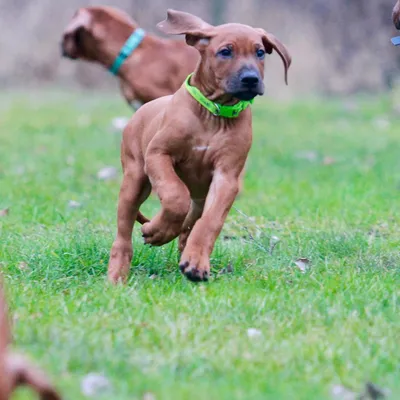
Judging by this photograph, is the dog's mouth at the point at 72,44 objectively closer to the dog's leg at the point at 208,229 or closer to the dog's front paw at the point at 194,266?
the dog's leg at the point at 208,229

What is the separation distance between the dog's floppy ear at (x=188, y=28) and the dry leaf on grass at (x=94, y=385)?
2042 millimetres

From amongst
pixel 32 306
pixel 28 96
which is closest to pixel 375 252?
pixel 32 306

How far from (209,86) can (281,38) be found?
39.0ft

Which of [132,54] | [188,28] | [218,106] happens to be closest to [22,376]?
[218,106]

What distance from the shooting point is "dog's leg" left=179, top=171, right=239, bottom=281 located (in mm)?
4047

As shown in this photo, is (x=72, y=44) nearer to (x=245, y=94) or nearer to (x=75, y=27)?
(x=75, y=27)

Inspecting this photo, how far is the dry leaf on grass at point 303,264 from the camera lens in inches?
179

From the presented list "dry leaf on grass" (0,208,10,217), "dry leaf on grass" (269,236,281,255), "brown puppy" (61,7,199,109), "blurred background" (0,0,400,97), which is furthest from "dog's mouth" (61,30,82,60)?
"blurred background" (0,0,400,97)

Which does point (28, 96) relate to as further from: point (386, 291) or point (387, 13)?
point (386, 291)

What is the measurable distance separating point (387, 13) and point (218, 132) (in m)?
12.6

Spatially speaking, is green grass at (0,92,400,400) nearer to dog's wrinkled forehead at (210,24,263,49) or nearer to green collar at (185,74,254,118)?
green collar at (185,74,254,118)

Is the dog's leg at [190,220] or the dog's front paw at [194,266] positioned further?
the dog's leg at [190,220]

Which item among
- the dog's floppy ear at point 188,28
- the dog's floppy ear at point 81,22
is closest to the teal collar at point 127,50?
the dog's floppy ear at point 81,22

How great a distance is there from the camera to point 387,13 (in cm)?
1627
